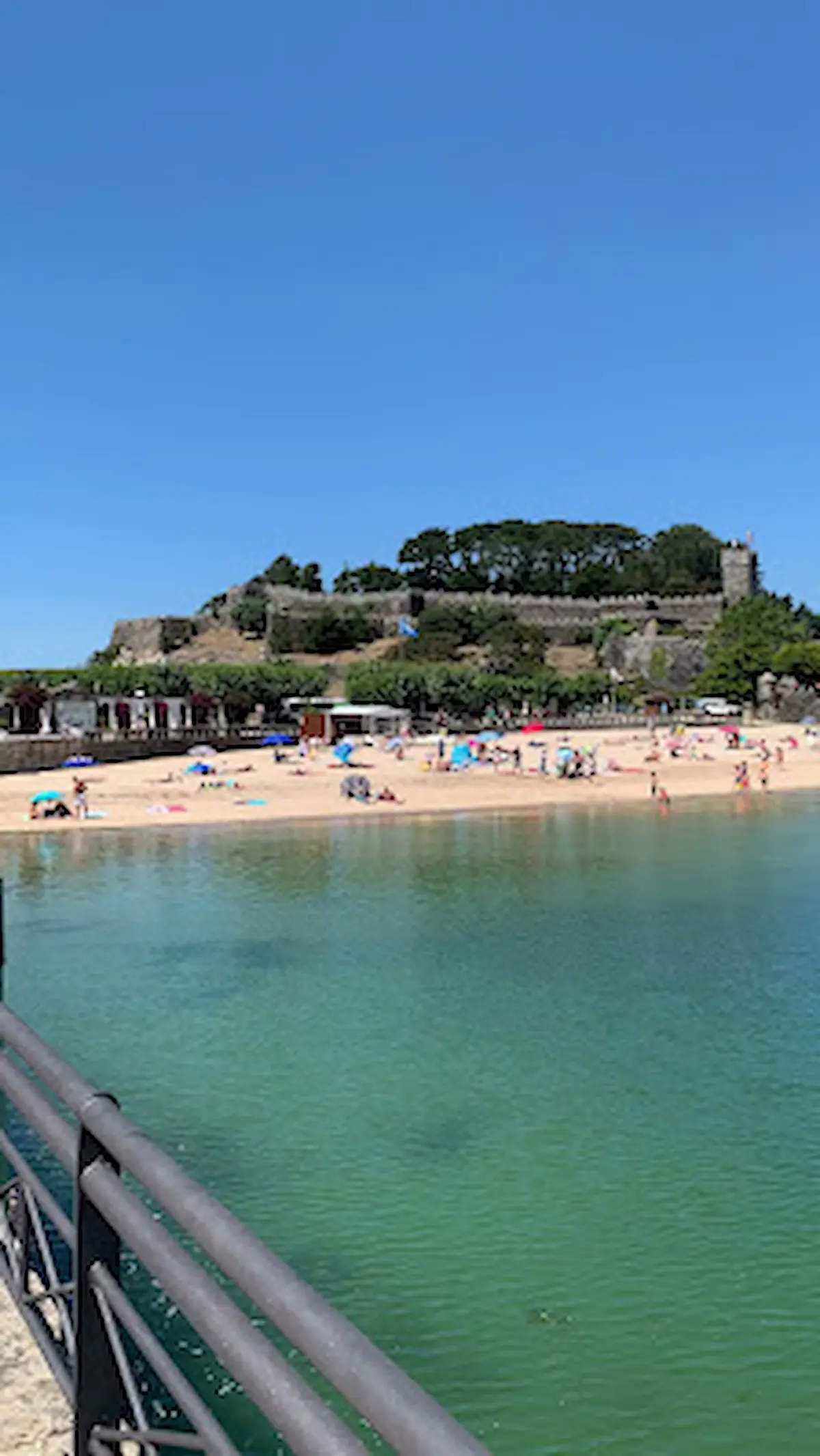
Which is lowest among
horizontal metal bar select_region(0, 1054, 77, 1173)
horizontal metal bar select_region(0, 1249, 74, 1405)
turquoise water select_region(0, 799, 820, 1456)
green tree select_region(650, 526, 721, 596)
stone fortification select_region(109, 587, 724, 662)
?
turquoise water select_region(0, 799, 820, 1456)

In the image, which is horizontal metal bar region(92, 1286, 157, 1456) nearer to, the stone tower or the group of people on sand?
the group of people on sand

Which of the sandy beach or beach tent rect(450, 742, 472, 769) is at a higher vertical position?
beach tent rect(450, 742, 472, 769)

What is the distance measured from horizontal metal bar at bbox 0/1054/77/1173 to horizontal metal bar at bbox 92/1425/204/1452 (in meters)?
0.47

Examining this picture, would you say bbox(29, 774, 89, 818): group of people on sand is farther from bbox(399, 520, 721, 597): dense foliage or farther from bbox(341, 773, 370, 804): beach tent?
bbox(399, 520, 721, 597): dense foliage

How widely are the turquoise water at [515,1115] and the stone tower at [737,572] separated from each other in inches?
3238

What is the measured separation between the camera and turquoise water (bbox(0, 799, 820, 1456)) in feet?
22.5

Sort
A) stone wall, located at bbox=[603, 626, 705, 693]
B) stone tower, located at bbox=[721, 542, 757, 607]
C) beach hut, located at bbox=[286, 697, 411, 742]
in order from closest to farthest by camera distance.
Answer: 1. beach hut, located at bbox=[286, 697, 411, 742]
2. stone wall, located at bbox=[603, 626, 705, 693]
3. stone tower, located at bbox=[721, 542, 757, 607]

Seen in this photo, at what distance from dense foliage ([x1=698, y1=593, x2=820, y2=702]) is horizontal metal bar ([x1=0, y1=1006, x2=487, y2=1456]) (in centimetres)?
8342

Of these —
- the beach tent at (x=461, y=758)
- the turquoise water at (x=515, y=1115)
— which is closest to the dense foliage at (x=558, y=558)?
the beach tent at (x=461, y=758)

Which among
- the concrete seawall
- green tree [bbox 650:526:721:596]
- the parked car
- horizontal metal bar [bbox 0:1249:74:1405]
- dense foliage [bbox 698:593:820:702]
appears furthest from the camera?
green tree [bbox 650:526:721:596]

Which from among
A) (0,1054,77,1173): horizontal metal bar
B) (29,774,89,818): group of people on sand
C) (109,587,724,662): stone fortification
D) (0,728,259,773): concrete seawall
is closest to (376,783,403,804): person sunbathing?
(29,774,89,818): group of people on sand

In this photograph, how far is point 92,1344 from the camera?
2480mm

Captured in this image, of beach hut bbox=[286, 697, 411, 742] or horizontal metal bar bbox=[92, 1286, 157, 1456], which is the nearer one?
horizontal metal bar bbox=[92, 1286, 157, 1456]

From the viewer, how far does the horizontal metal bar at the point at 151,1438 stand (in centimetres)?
204
